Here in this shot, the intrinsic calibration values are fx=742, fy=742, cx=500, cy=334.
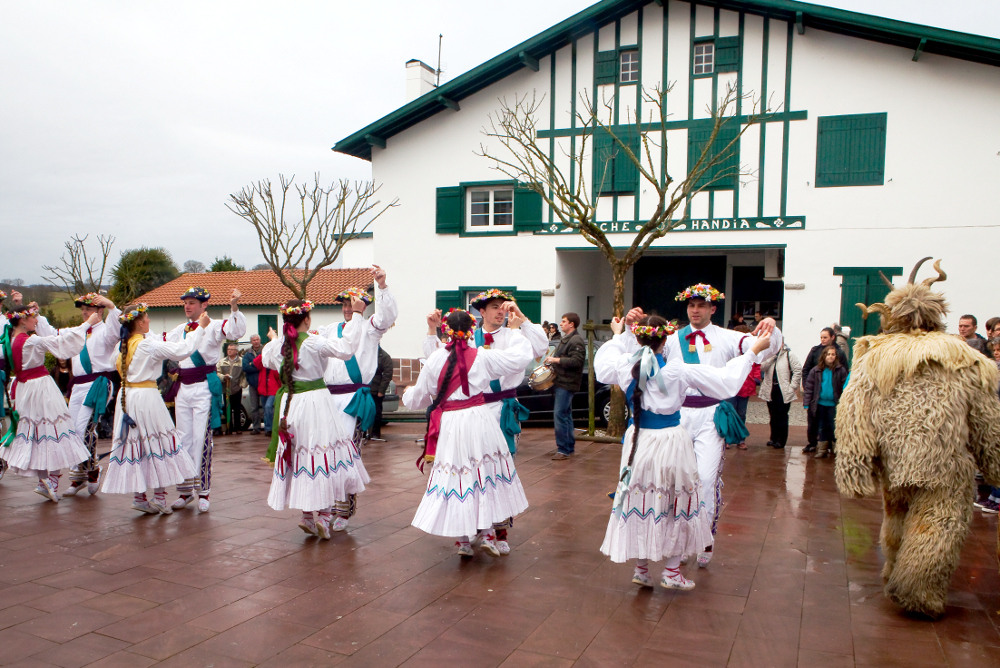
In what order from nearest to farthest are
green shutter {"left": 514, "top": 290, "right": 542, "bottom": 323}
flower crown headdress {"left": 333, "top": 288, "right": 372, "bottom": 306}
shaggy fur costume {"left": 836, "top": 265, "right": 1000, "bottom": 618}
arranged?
shaggy fur costume {"left": 836, "top": 265, "right": 1000, "bottom": 618} < flower crown headdress {"left": 333, "top": 288, "right": 372, "bottom": 306} < green shutter {"left": 514, "top": 290, "right": 542, "bottom": 323}

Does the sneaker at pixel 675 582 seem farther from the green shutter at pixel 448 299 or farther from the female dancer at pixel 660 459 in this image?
the green shutter at pixel 448 299

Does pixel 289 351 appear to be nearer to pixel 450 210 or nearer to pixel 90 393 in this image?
pixel 90 393

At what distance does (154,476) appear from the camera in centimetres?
662

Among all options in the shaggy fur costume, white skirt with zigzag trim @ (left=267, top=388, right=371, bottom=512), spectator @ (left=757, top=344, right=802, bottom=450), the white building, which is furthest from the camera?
the white building

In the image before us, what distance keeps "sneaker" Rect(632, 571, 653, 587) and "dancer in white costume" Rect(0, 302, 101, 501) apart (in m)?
5.52

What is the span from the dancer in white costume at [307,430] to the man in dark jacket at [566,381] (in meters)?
4.02

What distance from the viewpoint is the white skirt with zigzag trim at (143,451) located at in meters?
6.60

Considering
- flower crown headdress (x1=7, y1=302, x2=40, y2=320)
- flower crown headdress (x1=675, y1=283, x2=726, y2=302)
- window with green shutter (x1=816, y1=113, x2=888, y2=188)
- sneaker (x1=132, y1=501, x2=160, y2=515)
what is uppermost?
window with green shutter (x1=816, y1=113, x2=888, y2=188)

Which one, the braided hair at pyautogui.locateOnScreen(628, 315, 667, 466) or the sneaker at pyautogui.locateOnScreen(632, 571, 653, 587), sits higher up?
the braided hair at pyautogui.locateOnScreen(628, 315, 667, 466)

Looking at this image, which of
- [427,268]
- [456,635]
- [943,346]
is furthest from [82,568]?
[427,268]

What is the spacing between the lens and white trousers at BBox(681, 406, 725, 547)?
5.09m

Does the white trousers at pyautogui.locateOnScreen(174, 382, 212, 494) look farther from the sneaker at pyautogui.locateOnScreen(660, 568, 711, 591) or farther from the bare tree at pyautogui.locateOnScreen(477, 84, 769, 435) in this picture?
the bare tree at pyautogui.locateOnScreen(477, 84, 769, 435)

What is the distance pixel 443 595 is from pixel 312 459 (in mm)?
1704

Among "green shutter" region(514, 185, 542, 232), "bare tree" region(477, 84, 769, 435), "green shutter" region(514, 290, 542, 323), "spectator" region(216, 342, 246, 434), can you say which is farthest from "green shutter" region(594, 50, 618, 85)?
"spectator" region(216, 342, 246, 434)
